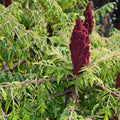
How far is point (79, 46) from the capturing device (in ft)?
5.79

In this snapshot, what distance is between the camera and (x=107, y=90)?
5.89ft

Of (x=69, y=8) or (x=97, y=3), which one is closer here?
(x=69, y=8)

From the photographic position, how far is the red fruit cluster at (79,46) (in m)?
1.74

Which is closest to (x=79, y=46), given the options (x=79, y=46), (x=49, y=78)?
(x=79, y=46)

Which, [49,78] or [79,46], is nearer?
[79,46]

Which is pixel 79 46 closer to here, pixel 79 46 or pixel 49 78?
pixel 79 46

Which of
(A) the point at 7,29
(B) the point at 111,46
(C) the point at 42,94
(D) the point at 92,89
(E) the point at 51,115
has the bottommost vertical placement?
(E) the point at 51,115

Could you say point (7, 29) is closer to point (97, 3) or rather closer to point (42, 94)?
point (42, 94)

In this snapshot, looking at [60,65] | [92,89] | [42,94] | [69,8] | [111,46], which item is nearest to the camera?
[42,94]

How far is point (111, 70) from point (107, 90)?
0.29 m

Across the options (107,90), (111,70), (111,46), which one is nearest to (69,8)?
(111,46)

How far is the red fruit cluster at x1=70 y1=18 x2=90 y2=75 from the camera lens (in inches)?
68.5

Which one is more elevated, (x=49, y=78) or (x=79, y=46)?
(x=79, y=46)

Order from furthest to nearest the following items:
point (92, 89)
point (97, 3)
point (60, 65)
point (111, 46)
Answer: point (97, 3) < point (111, 46) < point (92, 89) < point (60, 65)
